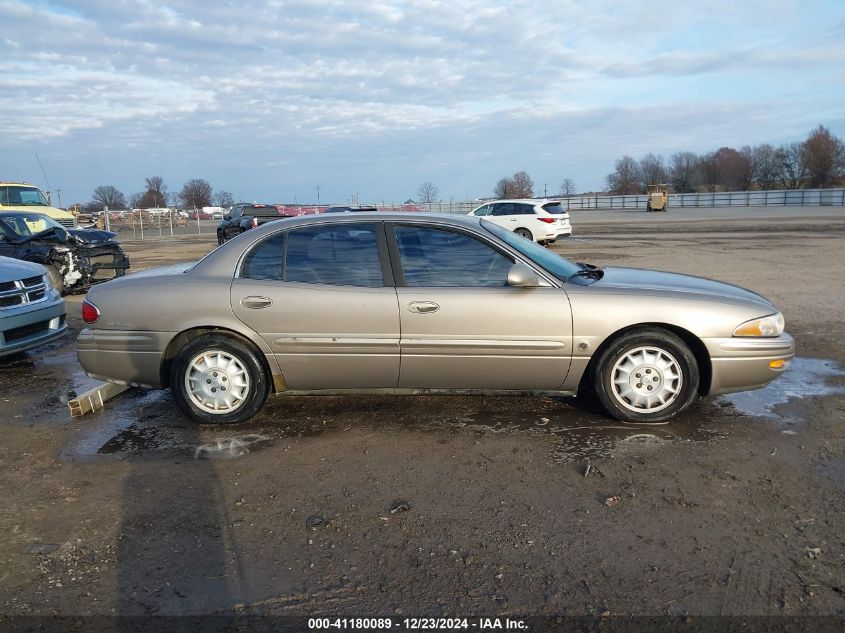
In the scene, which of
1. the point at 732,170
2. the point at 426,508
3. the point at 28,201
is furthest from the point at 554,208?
the point at 732,170

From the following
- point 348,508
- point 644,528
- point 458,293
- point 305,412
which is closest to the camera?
point 644,528

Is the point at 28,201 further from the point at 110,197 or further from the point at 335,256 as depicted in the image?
the point at 110,197

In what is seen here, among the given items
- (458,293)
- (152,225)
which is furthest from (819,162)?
(458,293)

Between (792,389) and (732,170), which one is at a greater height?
(732,170)

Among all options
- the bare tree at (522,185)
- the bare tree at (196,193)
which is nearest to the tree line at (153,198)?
the bare tree at (196,193)

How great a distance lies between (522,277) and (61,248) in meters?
9.67

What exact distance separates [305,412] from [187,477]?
1.27 meters

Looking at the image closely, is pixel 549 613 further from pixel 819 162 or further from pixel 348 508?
pixel 819 162

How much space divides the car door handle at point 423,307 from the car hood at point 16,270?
440cm

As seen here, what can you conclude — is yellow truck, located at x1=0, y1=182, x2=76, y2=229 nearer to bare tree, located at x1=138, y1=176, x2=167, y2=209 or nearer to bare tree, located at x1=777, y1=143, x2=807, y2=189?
bare tree, located at x1=138, y1=176, x2=167, y2=209

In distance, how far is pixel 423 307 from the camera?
436 cm

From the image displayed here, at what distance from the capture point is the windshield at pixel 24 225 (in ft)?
35.9

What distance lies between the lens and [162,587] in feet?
8.82

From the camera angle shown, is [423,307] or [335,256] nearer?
[423,307]
